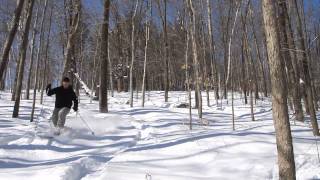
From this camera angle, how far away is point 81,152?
10.7m

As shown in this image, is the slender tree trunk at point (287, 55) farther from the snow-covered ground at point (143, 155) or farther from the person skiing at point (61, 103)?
the person skiing at point (61, 103)

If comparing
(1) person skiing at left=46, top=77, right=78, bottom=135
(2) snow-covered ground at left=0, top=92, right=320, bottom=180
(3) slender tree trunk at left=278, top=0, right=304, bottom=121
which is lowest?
(2) snow-covered ground at left=0, top=92, right=320, bottom=180

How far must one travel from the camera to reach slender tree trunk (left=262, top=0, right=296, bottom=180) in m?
7.43

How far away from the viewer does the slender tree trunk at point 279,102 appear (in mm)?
7434

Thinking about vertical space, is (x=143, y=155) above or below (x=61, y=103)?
below

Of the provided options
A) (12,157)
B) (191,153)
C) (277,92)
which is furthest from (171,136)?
(277,92)

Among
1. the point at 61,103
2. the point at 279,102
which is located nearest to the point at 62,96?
the point at 61,103

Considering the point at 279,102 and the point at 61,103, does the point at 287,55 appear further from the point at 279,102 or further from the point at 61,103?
the point at 279,102

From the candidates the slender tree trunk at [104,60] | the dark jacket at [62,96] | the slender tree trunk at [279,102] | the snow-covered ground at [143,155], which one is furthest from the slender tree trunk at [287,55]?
the slender tree trunk at [104,60]

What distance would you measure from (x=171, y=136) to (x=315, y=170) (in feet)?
15.5

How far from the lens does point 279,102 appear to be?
7488 mm

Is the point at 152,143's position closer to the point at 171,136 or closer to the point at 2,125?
the point at 171,136

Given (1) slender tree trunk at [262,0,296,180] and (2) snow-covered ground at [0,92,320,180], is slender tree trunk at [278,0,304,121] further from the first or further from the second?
(1) slender tree trunk at [262,0,296,180]

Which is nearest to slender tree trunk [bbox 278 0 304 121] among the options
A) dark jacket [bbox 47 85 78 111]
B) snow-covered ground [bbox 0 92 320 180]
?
snow-covered ground [bbox 0 92 320 180]
